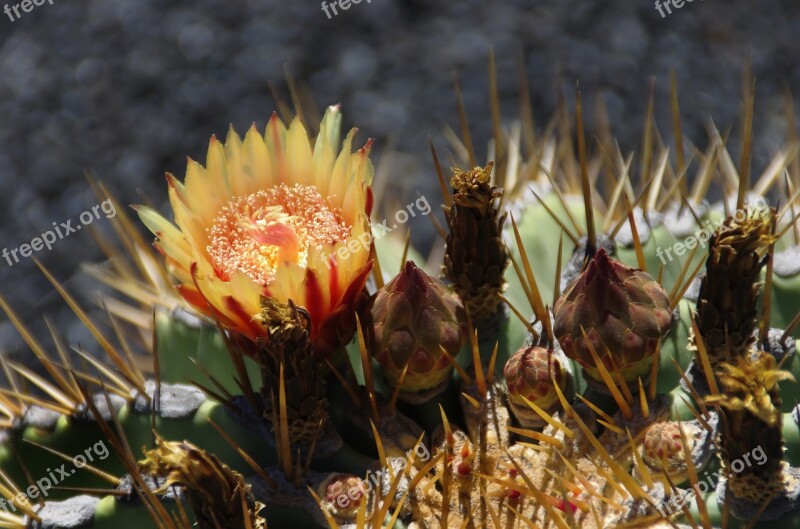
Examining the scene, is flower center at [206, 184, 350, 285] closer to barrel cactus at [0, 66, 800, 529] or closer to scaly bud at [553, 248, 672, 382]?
barrel cactus at [0, 66, 800, 529]

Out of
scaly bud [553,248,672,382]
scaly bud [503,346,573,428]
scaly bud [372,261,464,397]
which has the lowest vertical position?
scaly bud [503,346,573,428]

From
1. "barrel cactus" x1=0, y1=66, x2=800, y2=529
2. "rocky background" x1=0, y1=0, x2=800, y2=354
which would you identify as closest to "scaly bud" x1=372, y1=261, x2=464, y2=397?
"barrel cactus" x1=0, y1=66, x2=800, y2=529

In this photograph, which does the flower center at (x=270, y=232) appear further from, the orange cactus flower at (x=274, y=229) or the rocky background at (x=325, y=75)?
the rocky background at (x=325, y=75)

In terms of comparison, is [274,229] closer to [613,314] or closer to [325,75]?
[613,314]

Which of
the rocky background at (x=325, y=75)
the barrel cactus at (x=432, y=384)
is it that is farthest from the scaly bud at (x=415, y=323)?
the rocky background at (x=325, y=75)

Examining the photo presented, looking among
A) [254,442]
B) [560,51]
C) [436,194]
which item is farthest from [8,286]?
[254,442]
